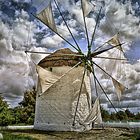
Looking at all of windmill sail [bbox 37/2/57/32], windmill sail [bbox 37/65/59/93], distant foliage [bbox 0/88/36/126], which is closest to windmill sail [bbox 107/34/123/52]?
windmill sail [bbox 37/2/57/32]

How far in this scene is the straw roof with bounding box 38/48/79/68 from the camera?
1009 inches

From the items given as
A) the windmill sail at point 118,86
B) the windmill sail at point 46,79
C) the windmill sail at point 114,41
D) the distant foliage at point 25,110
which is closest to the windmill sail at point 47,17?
the windmill sail at point 46,79

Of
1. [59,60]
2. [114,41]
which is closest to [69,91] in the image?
[59,60]

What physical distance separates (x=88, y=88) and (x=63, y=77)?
3209 millimetres

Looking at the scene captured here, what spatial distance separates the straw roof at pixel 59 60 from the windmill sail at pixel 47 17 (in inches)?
103

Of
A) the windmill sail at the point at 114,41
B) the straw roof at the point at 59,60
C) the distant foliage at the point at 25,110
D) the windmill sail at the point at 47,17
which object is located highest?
the windmill sail at the point at 47,17

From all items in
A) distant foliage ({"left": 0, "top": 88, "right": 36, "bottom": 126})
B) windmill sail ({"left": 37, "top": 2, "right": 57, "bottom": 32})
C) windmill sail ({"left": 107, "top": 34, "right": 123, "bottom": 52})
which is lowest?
distant foliage ({"left": 0, "top": 88, "right": 36, "bottom": 126})

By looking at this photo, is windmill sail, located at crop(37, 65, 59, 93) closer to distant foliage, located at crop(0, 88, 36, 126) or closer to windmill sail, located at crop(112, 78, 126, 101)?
windmill sail, located at crop(112, 78, 126, 101)

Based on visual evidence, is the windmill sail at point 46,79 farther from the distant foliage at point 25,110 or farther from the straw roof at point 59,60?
the distant foliage at point 25,110

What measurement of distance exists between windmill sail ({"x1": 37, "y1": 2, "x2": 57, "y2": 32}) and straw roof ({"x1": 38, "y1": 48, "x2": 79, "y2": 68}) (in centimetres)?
262

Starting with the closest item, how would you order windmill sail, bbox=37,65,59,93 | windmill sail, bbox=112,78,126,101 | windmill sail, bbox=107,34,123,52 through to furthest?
windmill sail, bbox=37,65,59,93, windmill sail, bbox=112,78,126,101, windmill sail, bbox=107,34,123,52

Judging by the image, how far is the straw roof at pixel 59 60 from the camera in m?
25.6

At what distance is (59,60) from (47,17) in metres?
3.95

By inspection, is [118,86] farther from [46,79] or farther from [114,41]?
[46,79]
